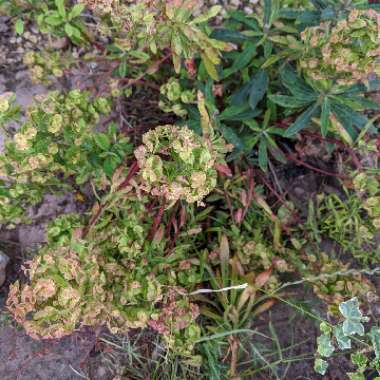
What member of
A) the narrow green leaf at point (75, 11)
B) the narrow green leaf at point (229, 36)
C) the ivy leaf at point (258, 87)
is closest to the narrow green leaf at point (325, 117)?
the ivy leaf at point (258, 87)

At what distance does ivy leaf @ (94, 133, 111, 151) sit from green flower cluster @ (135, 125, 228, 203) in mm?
488

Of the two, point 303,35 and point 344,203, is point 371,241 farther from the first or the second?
point 303,35

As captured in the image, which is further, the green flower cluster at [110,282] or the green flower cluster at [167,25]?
the green flower cluster at [167,25]

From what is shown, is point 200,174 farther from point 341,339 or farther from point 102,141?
point 341,339

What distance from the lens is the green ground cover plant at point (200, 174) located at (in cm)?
177

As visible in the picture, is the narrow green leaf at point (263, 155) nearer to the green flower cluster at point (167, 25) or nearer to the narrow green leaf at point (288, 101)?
the narrow green leaf at point (288, 101)

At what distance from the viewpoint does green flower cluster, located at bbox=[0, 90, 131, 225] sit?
5.90 ft

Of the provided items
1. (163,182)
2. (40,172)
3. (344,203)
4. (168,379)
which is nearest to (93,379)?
(168,379)

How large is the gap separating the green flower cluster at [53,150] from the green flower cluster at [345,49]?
3.02 ft

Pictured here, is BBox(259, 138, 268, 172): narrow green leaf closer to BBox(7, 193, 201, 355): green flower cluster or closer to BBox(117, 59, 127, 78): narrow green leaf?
BBox(7, 193, 201, 355): green flower cluster

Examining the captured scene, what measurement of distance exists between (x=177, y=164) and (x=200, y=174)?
0.12 meters

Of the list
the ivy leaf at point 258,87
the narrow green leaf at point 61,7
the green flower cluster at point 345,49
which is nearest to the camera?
the green flower cluster at point 345,49

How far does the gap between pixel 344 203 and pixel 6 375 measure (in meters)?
1.98

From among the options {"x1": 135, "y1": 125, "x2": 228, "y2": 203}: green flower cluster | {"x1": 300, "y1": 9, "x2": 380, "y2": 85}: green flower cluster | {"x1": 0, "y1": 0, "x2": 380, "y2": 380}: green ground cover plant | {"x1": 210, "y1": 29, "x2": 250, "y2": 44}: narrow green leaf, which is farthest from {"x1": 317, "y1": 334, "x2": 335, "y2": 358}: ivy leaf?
{"x1": 210, "y1": 29, "x2": 250, "y2": 44}: narrow green leaf
